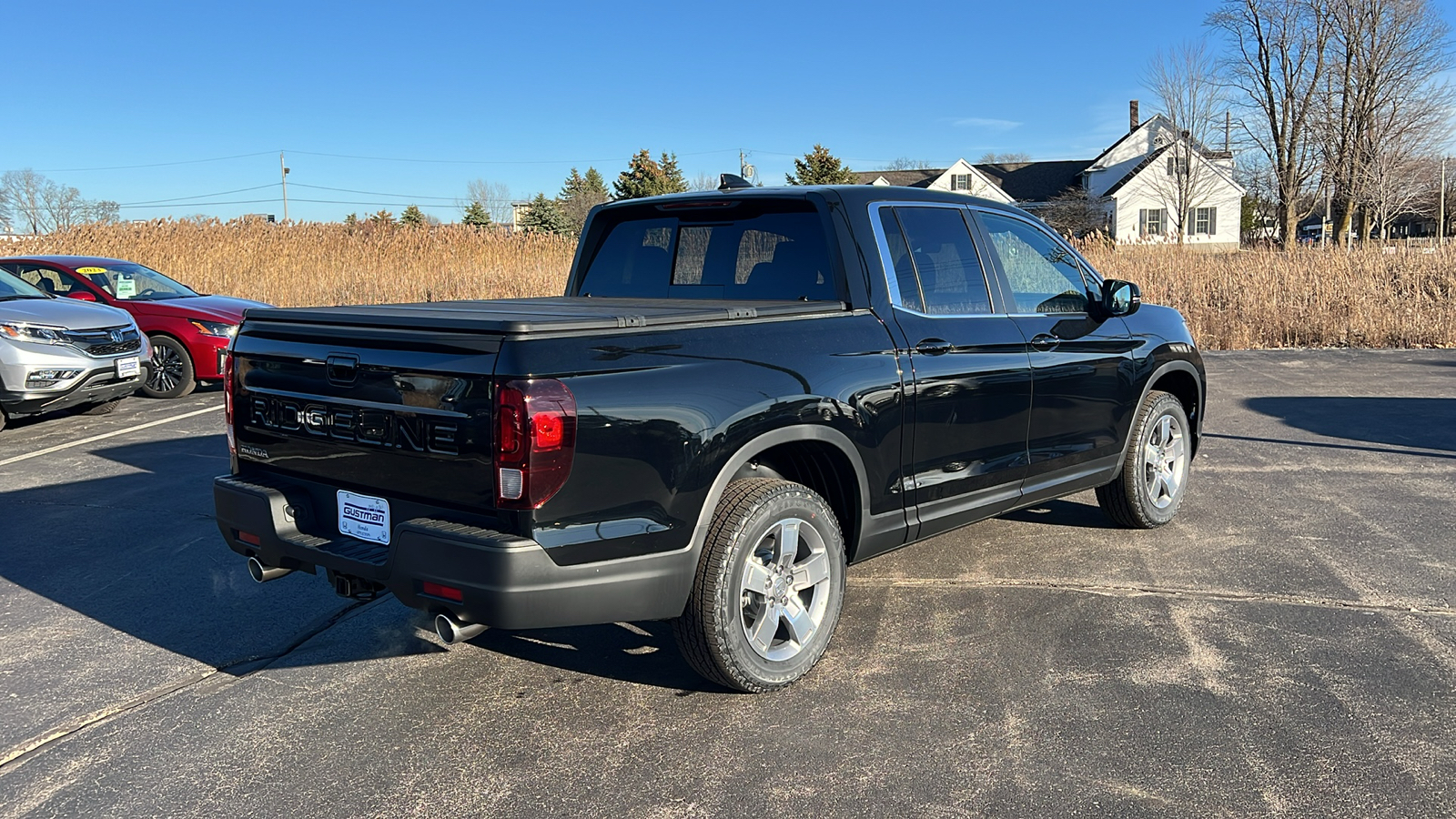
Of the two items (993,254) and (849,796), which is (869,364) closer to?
(993,254)

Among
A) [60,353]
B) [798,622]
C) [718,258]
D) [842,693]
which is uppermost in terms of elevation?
[718,258]

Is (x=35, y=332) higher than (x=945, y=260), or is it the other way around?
(x=945, y=260)

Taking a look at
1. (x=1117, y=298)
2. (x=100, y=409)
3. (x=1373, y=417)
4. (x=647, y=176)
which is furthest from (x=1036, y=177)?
(x=1117, y=298)

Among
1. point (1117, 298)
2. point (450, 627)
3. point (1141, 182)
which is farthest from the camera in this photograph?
point (1141, 182)

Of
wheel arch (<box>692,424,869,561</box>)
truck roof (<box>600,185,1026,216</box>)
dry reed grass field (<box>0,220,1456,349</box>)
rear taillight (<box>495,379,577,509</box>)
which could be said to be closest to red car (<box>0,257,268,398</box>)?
dry reed grass field (<box>0,220,1456,349</box>)

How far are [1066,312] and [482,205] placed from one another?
7775 centimetres

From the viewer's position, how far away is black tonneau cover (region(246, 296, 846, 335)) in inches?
129

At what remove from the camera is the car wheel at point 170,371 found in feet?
40.4

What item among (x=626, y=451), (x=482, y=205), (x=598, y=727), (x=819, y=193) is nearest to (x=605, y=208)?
(x=819, y=193)

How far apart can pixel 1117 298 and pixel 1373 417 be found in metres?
5.70

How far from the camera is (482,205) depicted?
79.2 m

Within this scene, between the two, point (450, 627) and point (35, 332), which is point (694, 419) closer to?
point (450, 627)

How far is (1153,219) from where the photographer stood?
58.9 meters

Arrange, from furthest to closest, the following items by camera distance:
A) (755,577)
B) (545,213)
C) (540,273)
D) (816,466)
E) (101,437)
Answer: (545,213) → (540,273) → (101,437) → (816,466) → (755,577)
